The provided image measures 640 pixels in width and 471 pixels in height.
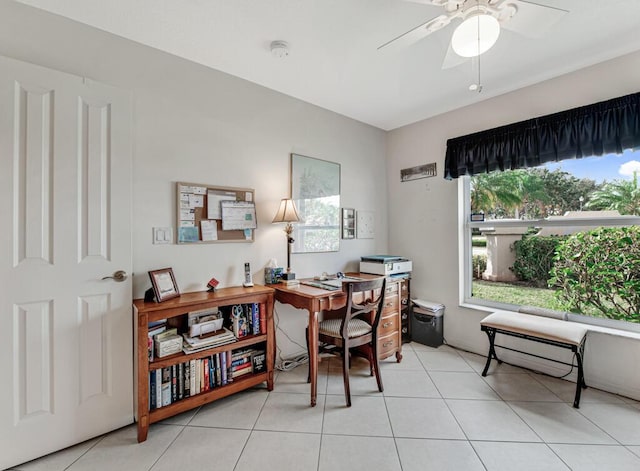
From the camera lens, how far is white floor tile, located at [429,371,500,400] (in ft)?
7.13

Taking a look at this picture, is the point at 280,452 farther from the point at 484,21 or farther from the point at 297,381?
the point at 484,21

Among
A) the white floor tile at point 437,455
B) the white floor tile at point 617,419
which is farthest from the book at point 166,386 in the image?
the white floor tile at point 617,419

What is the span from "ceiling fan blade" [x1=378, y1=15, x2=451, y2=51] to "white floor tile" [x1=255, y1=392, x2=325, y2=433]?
2.30 meters

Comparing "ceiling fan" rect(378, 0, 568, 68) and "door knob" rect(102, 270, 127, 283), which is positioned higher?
"ceiling fan" rect(378, 0, 568, 68)

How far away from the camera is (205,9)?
167 centimetres

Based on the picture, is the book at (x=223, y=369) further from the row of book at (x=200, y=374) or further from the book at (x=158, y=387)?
the book at (x=158, y=387)

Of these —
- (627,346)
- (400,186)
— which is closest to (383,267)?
(400,186)

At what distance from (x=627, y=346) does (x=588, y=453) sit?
3.37 feet

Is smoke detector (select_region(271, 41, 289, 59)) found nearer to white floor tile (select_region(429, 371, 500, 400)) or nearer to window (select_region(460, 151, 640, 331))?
window (select_region(460, 151, 640, 331))

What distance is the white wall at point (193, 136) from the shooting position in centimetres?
175

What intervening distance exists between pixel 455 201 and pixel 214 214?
95.3 inches

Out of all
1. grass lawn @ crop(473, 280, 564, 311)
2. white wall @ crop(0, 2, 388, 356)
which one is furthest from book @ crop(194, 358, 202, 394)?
grass lawn @ crop(473, 280, 564, 311)

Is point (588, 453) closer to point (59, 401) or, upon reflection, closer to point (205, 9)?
point (59, 401)

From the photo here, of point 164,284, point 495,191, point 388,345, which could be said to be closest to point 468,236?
point 495,191
